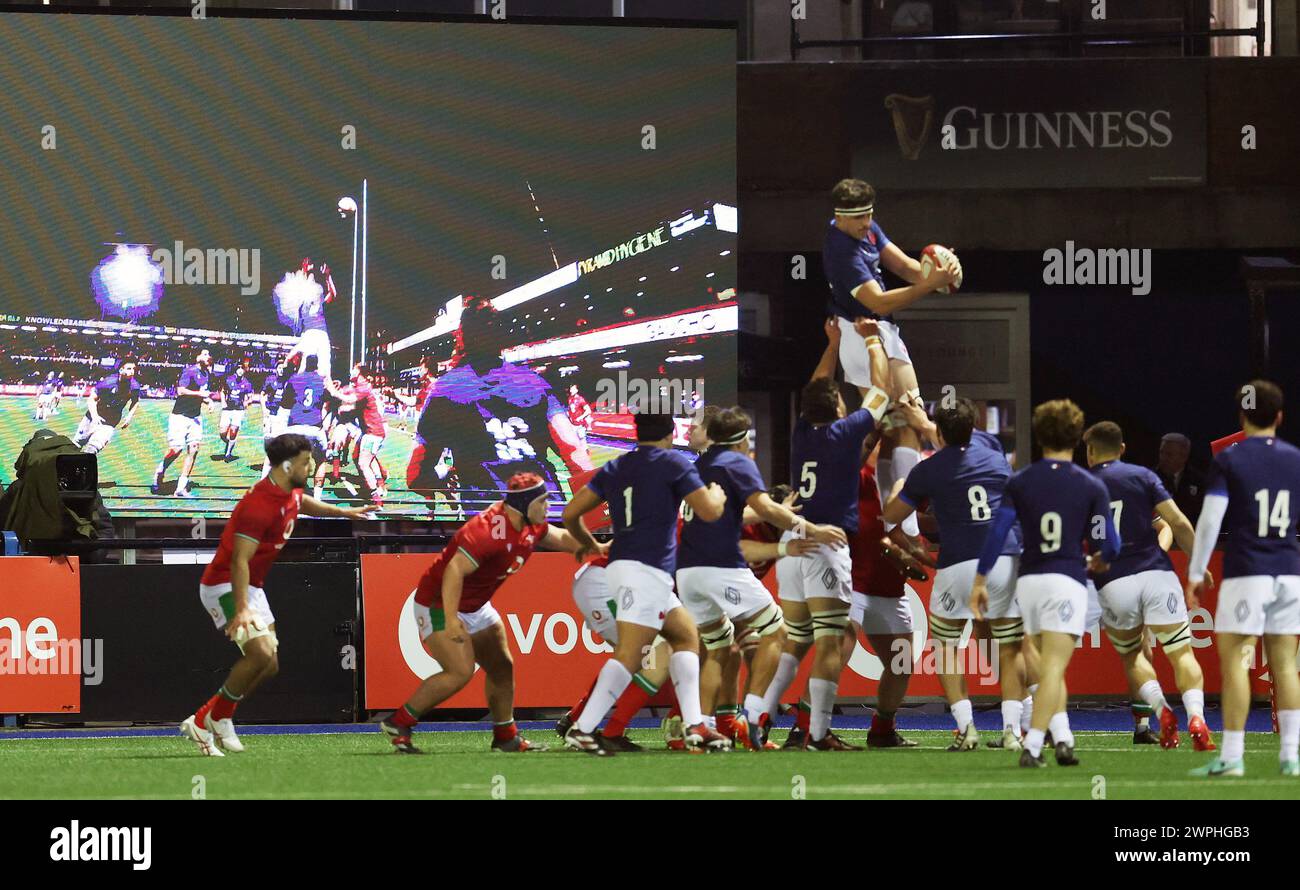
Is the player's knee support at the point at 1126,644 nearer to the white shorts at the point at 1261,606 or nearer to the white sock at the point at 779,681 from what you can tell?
the white sock at the point at 779,681

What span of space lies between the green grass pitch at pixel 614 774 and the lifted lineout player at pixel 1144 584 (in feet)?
1.17

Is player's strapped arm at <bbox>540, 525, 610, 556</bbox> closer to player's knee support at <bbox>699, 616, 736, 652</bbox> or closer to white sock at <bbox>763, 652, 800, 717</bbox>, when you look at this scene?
player's knee support at <bbox>699, 616, 736, 652</bbox>

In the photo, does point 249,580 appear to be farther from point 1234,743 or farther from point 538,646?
point 1234,743

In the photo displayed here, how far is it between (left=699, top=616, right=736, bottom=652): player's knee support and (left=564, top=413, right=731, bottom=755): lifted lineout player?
90 centimetres

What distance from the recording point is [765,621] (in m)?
13.6

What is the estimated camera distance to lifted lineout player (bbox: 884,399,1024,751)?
1297cm

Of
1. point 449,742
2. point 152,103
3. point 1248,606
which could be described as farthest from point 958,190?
point 1248,606

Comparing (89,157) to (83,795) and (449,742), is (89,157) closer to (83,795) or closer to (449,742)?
(449,742)

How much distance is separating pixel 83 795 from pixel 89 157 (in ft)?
34.1

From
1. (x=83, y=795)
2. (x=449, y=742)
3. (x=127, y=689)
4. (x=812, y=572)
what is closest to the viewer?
(x=83, y=795)

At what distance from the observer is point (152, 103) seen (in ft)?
64.5

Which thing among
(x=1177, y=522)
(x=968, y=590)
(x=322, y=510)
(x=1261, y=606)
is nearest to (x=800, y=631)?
(x=968, y=590)

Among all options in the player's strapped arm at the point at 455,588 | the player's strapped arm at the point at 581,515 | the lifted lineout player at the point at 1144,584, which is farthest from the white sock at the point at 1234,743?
the player's strapped arm at the point at 455,588

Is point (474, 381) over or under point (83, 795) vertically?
over
